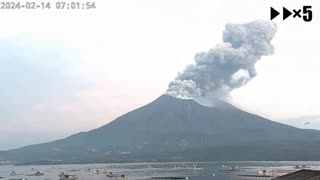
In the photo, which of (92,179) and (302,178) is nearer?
(302,178)

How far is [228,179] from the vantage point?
97688mm

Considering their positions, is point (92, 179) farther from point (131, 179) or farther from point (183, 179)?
point (183, 179)

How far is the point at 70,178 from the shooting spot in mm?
108062

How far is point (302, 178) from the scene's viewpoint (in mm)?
52719

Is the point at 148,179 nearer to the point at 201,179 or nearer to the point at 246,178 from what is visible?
the point at 201,179

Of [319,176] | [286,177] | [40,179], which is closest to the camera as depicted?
[319,176]

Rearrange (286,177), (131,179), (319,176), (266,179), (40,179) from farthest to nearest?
1. (40,179)
2. (131,179)
3. (266,179)
4. (286,177)
5. (319,176)

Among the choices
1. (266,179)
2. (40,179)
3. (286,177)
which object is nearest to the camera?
(286,177)

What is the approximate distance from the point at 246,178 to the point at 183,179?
37.6 feet

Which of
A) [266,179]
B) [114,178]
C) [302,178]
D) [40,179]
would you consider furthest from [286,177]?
[40,179]

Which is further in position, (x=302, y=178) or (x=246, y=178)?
(x=246, y=178)

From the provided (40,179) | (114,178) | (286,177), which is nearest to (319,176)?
(286,177)

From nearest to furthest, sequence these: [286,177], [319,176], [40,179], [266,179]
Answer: [319,176] → [286,177] → [266,179] → [40,179]

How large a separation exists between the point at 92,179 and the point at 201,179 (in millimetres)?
23635
